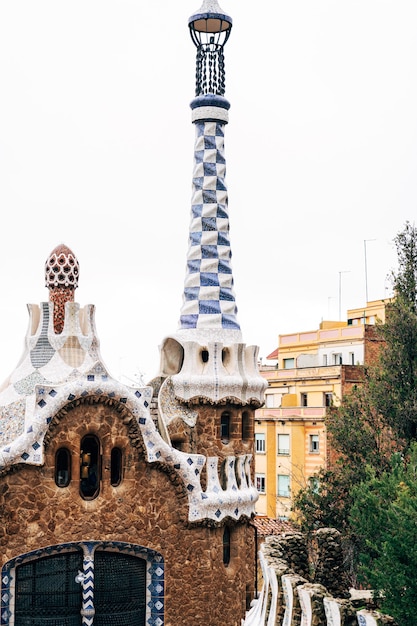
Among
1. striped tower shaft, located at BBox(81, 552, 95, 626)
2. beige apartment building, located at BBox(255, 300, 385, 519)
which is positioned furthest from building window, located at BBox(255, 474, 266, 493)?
striped tower shaft, located at BBox(81, 552, 95, 626)

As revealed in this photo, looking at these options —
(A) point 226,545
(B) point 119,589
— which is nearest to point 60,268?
(B) point 119,589

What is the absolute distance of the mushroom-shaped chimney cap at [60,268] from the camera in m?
14.0

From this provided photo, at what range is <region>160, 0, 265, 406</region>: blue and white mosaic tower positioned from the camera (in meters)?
14.4

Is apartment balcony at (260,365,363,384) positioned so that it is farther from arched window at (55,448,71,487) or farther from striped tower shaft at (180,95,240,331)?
arched window at (55,448,71,487)

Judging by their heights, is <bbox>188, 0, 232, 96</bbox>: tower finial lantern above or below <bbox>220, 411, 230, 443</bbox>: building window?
above

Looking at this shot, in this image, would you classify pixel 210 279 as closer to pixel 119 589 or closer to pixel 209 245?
pixel 209 245

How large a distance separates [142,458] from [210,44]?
691 centimetres

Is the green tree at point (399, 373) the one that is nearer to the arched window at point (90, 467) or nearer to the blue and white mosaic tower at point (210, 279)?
the blue and white mosaic tower at point (210, 279)

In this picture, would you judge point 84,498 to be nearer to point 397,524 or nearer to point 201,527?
point 201,527

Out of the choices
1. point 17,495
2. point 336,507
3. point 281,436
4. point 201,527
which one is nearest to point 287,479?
point 281,436

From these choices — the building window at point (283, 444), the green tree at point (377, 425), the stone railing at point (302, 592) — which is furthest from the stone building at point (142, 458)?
the building window at point (283, 444)

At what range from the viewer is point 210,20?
613 inches

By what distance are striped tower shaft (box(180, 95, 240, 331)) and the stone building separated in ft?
0.07

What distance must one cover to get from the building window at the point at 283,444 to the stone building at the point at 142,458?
549 inches
